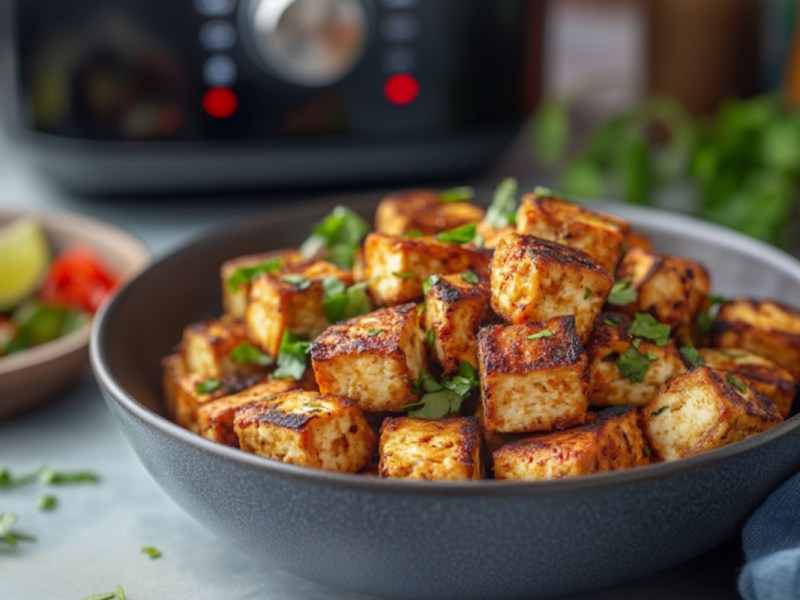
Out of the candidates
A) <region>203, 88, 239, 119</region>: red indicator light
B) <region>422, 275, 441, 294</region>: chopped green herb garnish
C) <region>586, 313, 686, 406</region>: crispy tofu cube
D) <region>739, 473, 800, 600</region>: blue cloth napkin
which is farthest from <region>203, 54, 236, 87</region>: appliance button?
<region>739, 473, 800, 600</region>: blue cloth napkin

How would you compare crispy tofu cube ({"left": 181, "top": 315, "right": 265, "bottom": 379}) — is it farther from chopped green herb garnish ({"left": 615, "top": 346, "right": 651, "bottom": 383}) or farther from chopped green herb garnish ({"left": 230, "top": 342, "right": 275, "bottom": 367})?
chopped green herb garnish ({"left": 615, "top": 346, "right": 651, "bottom": 383})

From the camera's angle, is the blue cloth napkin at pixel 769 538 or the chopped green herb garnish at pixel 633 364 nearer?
the blue cloth napkin at pixel 769 538

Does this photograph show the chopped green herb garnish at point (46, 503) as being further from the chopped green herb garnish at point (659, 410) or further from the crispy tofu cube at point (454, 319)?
the chopped green herb garnish at point (659, 410)

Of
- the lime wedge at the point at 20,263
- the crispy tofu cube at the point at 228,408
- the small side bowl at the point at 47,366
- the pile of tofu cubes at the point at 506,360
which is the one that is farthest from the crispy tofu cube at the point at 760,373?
the lime wedge at the point at 20,263

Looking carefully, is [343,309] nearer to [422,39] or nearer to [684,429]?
[684,429]

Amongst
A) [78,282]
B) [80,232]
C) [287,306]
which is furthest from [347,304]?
[80,232]

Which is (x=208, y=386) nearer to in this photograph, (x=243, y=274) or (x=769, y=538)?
(x=243, y=274)

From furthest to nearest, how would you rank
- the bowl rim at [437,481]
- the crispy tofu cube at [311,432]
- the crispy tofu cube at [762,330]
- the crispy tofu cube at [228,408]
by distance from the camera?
the crispy tofu cube at [762,330], the crispy tofu cube at [228,408], the crispy tofu cube at [311,432], the bowl rim at [437,481]
